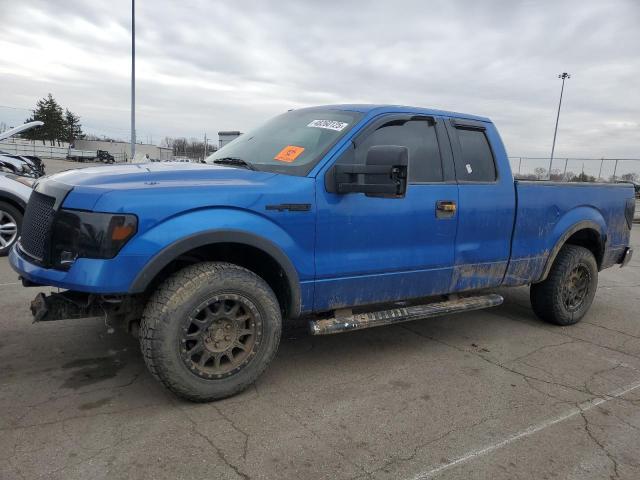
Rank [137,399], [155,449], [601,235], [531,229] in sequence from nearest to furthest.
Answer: [155,449], [137,399], [531,229], [601,235]

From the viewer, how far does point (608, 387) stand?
383 cm

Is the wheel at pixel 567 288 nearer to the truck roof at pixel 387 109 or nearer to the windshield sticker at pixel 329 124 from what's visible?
the truck roof at pixel 387 109

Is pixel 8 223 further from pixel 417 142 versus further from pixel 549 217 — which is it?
pixel 549 217

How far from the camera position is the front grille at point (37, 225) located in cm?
304

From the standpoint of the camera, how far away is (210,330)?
3.17 metres

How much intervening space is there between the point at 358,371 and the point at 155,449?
1.67 meters

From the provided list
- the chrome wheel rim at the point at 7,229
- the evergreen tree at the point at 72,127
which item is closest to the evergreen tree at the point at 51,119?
the evergreen tree at the point at 72,127

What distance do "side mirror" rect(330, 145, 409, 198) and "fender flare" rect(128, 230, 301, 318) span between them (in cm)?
61

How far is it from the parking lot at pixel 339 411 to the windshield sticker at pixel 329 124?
5.97 ft

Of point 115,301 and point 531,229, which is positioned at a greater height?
point 531,229

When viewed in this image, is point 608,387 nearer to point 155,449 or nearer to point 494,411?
point 494,411

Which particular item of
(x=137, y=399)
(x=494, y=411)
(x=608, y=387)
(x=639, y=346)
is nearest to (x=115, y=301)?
(x=137, y=399)

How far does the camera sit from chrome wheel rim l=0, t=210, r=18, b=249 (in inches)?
288

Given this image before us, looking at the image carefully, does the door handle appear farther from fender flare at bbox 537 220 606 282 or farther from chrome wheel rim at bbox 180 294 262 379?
chrome wheel rim at bbox 180 294 262 379
